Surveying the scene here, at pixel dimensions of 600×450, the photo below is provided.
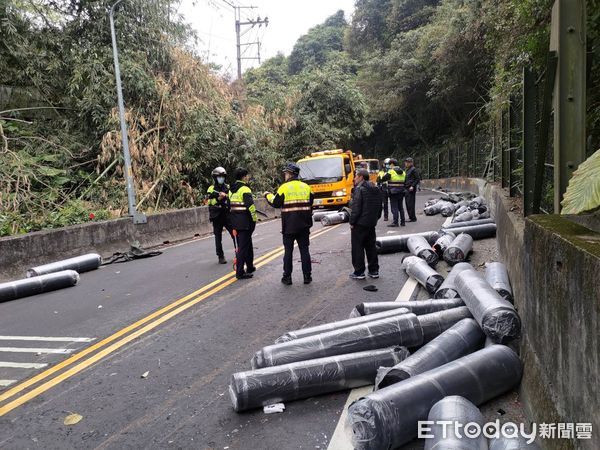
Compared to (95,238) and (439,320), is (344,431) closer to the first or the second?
(439,320)

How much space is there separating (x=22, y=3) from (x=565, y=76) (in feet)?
64.6

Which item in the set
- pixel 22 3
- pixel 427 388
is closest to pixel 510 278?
pixel 427 388

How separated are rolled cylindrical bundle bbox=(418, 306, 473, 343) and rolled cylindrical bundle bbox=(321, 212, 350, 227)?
37.5ft

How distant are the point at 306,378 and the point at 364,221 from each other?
178 inches

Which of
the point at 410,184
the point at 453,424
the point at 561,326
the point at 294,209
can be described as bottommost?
the point at 453,424

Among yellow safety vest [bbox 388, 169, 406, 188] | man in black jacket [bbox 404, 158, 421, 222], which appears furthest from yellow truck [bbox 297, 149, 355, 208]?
yellow safety vest [bbox 388, 169, 406, 188]

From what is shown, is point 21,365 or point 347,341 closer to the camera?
point 347,341

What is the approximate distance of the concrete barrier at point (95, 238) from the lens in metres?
10.9

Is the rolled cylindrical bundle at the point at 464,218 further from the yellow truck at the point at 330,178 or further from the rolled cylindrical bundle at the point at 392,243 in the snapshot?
the yellow truck at the point at 330,178

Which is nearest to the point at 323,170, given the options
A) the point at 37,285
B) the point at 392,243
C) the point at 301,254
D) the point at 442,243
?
the point at 392,243

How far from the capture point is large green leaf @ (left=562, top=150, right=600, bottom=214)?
2.98 metres

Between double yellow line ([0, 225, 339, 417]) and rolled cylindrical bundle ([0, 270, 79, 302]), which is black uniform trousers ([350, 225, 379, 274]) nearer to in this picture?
double yellow line ([0, 225, 339, 417])

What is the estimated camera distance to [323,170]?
19906 mm

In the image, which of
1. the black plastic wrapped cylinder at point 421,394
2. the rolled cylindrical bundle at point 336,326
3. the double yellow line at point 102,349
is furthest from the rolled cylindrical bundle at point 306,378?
the double yellow line at point 102,349
